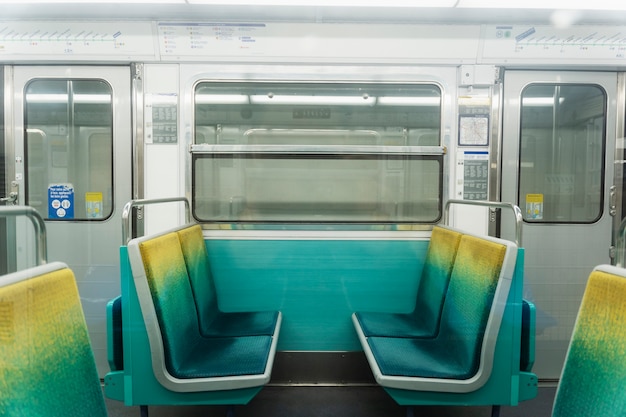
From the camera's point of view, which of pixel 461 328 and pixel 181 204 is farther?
pixel 181 204

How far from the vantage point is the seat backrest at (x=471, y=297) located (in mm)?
A: 2080

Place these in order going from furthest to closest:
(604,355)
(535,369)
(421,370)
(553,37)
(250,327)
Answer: (535,369)
(553,37)
(250,327)
(421,370)
(604,355)

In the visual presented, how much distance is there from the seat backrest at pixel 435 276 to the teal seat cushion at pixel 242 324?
1036 mm

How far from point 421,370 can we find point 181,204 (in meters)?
1.97

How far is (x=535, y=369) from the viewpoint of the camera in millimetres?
3164

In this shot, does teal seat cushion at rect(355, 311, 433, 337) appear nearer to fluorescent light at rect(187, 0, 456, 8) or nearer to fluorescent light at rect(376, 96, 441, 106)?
fluorescent light at rect(376, 96, 441, 106)

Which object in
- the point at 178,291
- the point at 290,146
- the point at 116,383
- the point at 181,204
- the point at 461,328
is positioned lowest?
the point at 116,383

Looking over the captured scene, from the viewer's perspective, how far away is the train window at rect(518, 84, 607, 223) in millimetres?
3088

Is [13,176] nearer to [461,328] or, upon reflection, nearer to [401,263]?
[401,263]

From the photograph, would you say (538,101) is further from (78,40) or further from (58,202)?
(58,202)

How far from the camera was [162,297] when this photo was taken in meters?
2.08

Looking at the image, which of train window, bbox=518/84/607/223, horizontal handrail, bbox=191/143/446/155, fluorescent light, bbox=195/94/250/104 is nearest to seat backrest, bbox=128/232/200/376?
horizontal handrail, bbox=191/143/446/155

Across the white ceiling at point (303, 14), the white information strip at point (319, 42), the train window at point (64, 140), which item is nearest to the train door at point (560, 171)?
the white ceiling at point (303, 14)

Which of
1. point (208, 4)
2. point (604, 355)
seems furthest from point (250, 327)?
point (208, 4)
